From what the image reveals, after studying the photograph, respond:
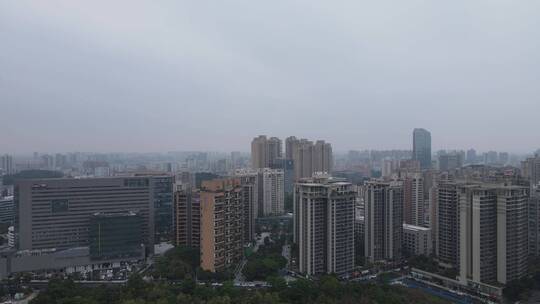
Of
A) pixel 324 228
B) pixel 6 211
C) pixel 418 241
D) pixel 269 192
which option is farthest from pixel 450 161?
pixel 6 211

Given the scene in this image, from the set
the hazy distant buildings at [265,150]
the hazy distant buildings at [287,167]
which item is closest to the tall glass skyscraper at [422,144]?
the hazy distant buildings at [287,167]

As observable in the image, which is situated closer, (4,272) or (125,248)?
(4,272)

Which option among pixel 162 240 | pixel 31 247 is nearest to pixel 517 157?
pixel 162 240

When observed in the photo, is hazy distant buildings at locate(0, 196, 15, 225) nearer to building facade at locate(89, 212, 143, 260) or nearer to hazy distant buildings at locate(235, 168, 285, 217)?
building facade at locate(89, 212, 143, 260)

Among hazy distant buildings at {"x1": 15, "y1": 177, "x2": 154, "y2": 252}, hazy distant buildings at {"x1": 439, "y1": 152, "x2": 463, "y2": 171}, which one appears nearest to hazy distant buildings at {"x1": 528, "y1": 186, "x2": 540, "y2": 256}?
hazy distant buildings at {"x1": 15, "y1": 177, "x2": 154, "y2": 252}

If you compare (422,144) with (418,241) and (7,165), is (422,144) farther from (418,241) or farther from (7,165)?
(7,165)

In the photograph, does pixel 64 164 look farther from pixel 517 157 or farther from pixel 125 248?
pixel 517 157
